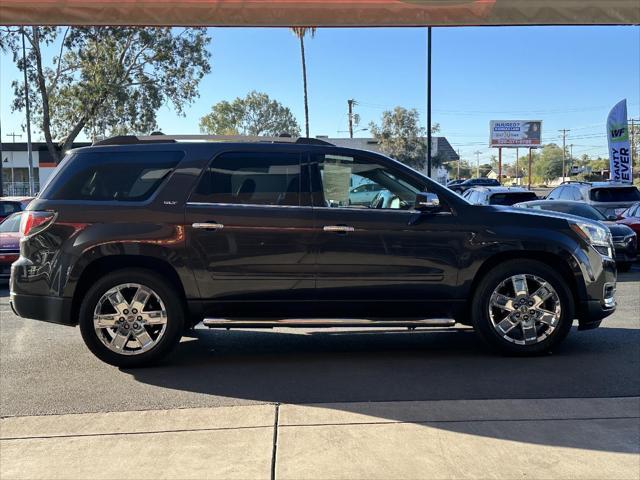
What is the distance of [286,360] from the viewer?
579 cm

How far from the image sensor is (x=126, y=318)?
5410 mm

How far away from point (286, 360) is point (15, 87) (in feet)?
85.2

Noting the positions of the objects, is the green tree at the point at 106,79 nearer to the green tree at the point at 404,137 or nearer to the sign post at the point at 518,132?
the green tree at the point at 404,137

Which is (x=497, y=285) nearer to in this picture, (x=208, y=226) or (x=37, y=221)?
(x=208, y=226)

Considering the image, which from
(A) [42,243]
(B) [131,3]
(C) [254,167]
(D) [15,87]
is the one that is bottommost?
(A) [42,243]

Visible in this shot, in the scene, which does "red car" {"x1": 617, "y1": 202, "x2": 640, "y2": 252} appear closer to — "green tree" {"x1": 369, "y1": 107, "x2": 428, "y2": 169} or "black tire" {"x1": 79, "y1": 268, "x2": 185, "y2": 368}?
"black tire" {"x1": 79, "y1": 268, "x2": 185, "y2": 368}

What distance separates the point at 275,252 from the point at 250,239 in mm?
252

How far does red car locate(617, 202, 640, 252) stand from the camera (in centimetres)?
1280

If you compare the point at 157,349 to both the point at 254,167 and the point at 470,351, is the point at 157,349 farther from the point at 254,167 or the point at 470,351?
the point at 470,351

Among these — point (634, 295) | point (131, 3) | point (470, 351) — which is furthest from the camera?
point (634, 295)

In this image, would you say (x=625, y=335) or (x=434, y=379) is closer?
(x=434, y=379)

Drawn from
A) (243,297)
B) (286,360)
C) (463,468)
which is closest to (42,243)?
(243,297)

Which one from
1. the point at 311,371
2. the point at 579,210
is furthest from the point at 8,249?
the point at 579,210

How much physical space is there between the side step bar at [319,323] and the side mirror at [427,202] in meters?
1.01
